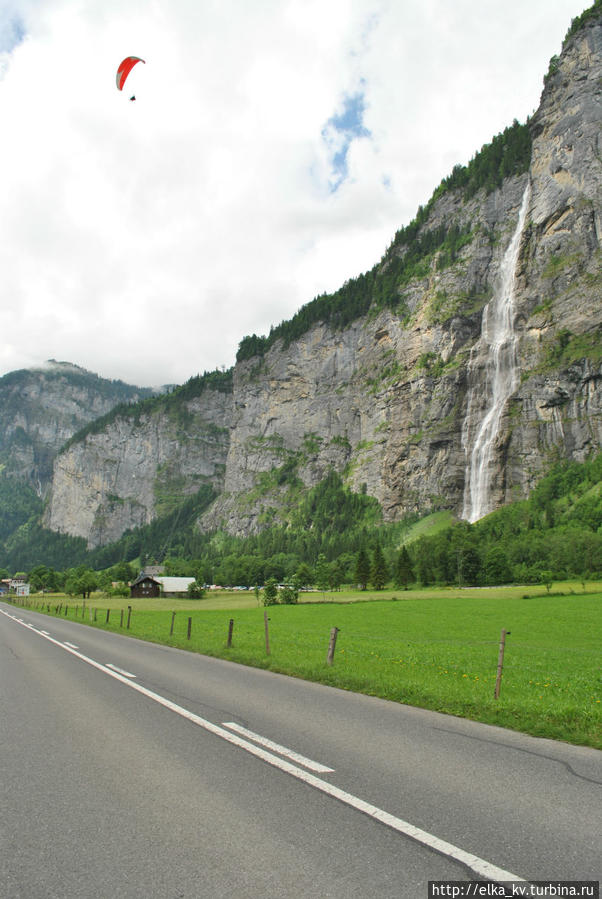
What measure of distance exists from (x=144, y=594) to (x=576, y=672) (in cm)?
12629

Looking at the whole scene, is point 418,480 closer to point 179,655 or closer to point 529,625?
point 529,625

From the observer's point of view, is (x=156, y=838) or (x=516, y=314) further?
(x=516, y=314)

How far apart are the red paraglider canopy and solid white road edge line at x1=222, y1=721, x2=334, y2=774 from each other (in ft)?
92.4

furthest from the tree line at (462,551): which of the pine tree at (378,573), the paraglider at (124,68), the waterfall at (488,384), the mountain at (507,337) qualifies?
the paraglider at (124,68)

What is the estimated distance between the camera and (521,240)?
6373 inches

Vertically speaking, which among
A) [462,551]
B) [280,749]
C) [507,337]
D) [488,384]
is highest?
[507,337]

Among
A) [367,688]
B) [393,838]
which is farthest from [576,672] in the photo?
[393,838]

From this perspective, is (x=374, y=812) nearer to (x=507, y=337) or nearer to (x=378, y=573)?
(x=378, y=573)

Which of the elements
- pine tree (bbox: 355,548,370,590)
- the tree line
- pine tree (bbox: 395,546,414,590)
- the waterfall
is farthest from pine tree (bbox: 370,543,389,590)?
the waterfall

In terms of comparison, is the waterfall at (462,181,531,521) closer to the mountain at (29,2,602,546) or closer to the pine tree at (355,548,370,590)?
the mountain at (29,2,602,546)

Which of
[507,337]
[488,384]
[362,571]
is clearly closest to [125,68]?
[362,571]

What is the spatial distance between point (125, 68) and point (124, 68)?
98 millimetres

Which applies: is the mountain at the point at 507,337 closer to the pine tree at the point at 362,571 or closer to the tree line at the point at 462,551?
the tree line at the point at 462,551

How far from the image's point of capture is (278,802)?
5.98 metres
